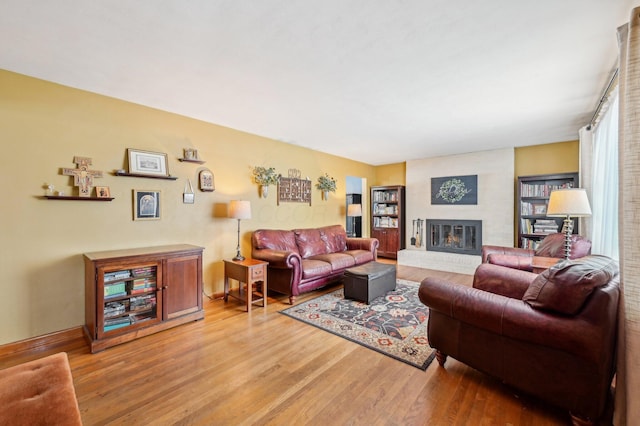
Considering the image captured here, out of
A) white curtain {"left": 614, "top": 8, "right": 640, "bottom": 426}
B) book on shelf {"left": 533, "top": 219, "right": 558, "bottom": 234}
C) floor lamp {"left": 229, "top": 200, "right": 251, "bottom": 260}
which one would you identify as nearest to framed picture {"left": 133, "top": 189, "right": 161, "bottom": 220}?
floor lamp {"left": 229, "top": 200, "right": 251, "bottom": 260}

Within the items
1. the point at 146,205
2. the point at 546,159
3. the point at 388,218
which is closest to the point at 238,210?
the point at 146,205

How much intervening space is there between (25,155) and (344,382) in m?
3.36

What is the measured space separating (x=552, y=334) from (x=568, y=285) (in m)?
0.29

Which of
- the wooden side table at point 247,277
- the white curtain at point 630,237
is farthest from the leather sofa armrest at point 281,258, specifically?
the white curtain at point 630,237

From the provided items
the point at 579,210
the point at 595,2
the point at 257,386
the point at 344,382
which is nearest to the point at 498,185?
the point at 579,210

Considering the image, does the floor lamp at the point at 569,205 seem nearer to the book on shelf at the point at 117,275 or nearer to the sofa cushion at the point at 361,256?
the sofa cushion at the point at 361,256

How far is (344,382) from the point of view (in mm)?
1987

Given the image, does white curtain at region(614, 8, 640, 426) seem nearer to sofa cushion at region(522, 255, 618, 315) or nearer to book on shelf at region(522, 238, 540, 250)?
sofa cushion at region(522, 255, 618, 315)

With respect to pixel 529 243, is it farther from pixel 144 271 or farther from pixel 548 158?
pixel 144 271

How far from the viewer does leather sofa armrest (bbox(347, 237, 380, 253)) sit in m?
5.02

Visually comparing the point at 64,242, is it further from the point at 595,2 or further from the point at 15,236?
the point at 595,2

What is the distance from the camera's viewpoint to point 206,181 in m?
3.69

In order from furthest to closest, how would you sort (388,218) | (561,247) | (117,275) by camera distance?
(388,218) → (561,247) → (117,275)

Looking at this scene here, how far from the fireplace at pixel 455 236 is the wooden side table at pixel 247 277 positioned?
4.27 m
